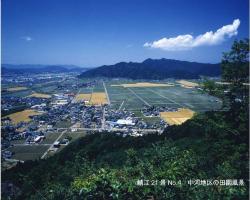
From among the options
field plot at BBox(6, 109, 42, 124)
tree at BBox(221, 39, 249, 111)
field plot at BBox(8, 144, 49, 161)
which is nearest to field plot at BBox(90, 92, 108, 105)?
field plot at BBox(6, 109, 42, 124)

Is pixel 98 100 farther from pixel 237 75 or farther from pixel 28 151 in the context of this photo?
pixel 237 75

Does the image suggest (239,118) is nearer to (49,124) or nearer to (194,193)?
(194,193)

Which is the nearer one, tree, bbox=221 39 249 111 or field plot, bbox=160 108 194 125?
tree, bbox=221 39 249 111

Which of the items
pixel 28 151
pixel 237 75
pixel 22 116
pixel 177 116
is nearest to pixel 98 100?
pixel 22 116

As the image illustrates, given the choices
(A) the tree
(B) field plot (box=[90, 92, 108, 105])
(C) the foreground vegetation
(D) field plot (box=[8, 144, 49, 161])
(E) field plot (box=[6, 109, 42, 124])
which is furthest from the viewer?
(B) field plot (box=[90, 92, 108, 105])

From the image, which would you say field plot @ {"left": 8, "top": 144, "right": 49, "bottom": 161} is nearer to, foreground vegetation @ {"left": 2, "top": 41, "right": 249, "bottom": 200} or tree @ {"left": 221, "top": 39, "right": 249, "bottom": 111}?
foreground vegetation @ {"left": 2, "top": 41, "right": 249, "bottom": 200}

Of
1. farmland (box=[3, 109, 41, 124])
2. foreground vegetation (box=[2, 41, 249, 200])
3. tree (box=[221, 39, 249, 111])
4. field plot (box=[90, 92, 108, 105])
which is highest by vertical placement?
tree (box=[221, 39, 249, 111])

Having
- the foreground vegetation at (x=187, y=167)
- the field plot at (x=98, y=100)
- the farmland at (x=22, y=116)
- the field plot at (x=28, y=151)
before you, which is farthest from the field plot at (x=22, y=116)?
the foreground vegetation at (x=187, y=167)
